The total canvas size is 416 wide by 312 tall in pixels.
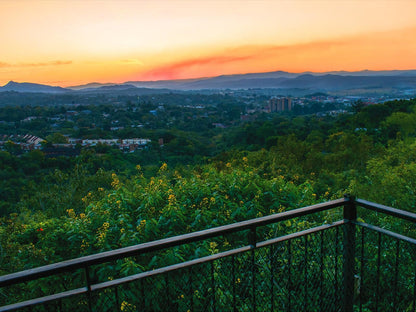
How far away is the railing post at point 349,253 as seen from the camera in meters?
1.91

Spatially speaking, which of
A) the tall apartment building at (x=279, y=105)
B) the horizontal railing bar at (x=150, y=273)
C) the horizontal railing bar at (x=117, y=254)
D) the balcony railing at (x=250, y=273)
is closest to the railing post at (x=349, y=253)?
the balcony railing at (x=250, y=273)

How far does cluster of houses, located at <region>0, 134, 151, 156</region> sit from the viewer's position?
22.6 metres

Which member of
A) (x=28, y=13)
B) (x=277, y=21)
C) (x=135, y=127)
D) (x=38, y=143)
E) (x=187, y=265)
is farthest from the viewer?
(x=135, y=127)

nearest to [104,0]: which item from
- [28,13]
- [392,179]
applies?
[28,13]

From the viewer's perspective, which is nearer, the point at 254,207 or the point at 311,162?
the point at 254,207

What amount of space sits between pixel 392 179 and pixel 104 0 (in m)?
11.5

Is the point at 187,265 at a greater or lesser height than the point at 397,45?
lesser

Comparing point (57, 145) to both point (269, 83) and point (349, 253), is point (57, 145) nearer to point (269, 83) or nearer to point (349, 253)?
point (349, 253)

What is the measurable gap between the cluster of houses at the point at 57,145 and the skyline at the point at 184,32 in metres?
5.40

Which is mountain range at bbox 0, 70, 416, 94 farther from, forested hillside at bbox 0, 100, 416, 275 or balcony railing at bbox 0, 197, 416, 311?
balcony railing at bbox 0, 197, 416, 311

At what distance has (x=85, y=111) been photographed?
131ft

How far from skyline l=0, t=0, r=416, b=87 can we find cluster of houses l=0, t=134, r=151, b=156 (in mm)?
5398

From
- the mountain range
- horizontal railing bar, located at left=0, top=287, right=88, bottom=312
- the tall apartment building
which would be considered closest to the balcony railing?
horizontal railing bar, located at left=0, top=287, right=88, bottom=312

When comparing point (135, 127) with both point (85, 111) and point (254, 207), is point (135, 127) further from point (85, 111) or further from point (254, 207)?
point (254, 207)
